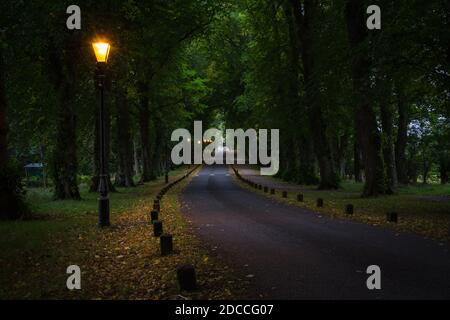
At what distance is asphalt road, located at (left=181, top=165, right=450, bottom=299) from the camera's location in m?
7.71

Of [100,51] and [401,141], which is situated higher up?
[100,51]

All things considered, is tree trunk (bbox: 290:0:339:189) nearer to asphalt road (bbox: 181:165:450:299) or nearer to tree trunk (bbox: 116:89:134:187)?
tree trunk (bbox: 116:89:134:187)

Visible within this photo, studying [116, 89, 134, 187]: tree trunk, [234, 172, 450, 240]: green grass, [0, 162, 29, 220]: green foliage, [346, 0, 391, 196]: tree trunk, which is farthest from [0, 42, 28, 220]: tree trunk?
[116, 89, 134, 187]: tree trunk

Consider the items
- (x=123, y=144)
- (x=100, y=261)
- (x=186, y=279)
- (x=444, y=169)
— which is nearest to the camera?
(x=186, y=279)

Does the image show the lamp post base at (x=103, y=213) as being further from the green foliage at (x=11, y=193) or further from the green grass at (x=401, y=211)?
the green grass at (x=401, y=211)

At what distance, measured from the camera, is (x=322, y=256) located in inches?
406

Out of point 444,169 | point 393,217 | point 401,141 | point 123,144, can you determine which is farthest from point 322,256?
point 444,169

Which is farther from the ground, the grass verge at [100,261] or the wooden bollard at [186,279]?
the wooden bollard at [186,279]

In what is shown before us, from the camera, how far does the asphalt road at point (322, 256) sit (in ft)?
25.3

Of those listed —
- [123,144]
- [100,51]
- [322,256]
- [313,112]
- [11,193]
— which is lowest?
[322,256]

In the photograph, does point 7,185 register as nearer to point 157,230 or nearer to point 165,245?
point 157,230

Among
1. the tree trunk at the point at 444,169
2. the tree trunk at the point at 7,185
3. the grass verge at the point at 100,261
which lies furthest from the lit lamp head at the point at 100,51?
the tree trunk at the point at 444,169
